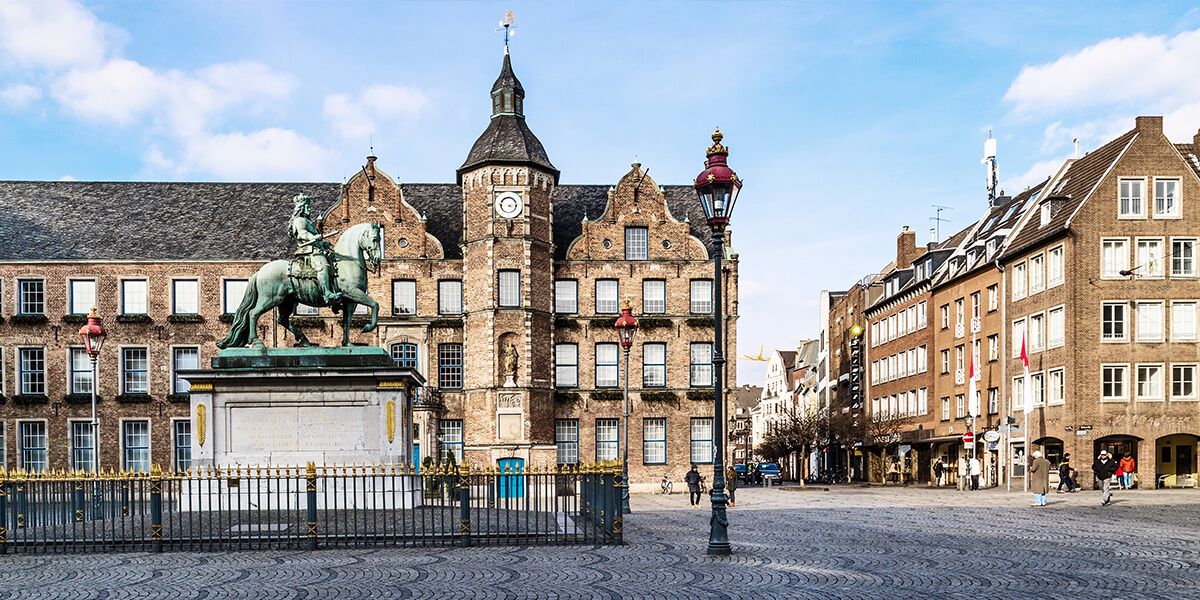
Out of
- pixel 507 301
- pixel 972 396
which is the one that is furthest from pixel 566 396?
pixel 972 396

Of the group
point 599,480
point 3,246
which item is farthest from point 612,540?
point 3,246

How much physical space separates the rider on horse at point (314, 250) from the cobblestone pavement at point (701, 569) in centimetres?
766

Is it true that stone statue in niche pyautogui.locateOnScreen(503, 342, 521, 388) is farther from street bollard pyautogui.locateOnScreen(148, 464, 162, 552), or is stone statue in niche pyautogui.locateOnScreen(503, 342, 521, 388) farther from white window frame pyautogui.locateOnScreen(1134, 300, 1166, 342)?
street bollard pyautogui.locateOnScreen(148, 464, 162, 552)

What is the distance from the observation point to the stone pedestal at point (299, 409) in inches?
943

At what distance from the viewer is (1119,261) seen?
50.1m

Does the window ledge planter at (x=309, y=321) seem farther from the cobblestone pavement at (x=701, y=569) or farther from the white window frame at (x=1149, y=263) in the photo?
the white window frame at (x=1149, y=263)

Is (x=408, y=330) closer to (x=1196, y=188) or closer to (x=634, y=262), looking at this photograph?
(x=634, y=262)

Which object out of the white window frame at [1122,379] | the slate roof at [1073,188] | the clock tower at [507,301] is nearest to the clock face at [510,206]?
the clock tower at [507,301]

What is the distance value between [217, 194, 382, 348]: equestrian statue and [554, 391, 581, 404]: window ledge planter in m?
29.3

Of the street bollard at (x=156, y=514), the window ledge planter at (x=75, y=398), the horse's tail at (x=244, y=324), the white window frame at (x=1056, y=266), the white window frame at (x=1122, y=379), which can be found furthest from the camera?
the window ledge planter at (x=75, y=398)

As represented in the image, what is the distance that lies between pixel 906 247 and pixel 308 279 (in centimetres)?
5939

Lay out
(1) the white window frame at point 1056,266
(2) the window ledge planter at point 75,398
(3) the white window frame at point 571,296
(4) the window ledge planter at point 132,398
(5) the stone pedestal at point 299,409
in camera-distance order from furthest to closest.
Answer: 1. (3) the white window frame at point 571,296
2. (4) the window ledge planter at point 132,398
3. (2) the window ledge planter at point 75,398
4. (1) the white window frame at point 1056,266
5. (5) the stone pedestal at point 299,409

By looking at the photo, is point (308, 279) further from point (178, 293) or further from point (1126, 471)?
point (1126, 471)

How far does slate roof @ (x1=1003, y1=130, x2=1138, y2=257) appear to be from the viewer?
50.8 metres
